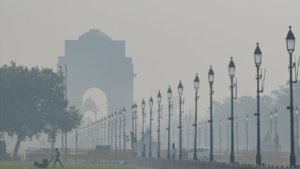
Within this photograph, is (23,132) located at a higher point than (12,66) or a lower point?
lower

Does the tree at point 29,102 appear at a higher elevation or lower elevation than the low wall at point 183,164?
higher

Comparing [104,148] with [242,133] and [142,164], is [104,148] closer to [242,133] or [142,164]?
[142,164]

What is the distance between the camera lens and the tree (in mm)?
104188

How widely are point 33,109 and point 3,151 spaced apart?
12878 mm

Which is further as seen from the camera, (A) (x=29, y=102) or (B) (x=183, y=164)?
(A) (x=29, y=102)

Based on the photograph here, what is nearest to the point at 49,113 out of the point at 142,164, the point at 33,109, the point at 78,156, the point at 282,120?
the point at 33,109

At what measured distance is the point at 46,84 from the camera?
108438mm

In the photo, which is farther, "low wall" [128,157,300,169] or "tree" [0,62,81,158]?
"tree" [0,62,81,158]

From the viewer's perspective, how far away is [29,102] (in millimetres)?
106062

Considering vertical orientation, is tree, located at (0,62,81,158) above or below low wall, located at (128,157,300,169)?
above

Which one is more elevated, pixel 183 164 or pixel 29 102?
pixel 29 102

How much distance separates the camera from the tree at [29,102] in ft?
342

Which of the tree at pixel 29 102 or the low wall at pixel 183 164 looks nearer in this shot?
the low wall at pixel 183 164

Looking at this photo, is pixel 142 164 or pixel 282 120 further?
pixel 282 120
